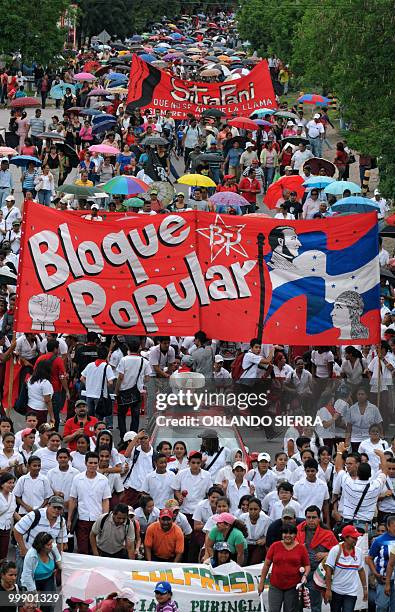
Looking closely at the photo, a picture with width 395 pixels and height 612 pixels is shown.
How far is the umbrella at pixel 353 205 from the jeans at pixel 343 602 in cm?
1295

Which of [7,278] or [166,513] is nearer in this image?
[166,513]

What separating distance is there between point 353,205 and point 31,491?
12.5 meters

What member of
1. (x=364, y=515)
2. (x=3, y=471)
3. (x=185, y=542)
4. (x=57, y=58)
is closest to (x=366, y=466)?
(x=364, y=515)

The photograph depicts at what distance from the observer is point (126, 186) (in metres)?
27.9

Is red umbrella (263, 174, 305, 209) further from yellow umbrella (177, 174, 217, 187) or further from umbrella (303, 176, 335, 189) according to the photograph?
yellow umbrella (177, 174, 217, 187)

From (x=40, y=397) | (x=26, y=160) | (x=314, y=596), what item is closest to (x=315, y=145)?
(x=26, y=160)

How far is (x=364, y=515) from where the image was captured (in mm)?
15117

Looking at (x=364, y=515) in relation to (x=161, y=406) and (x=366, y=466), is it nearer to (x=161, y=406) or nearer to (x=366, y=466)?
(x=366, y=466)

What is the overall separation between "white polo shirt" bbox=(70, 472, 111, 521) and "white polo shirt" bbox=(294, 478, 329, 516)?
5.51ft

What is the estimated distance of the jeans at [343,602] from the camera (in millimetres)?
13688

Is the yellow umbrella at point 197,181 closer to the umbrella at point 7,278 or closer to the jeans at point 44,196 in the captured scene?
the jeans at point 44,196

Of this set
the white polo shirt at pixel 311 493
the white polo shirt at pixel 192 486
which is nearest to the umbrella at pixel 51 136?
the white polo shirt at pixel 192 486

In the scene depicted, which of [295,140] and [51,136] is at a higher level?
[295,140]

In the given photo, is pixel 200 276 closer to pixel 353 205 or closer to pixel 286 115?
pixel 353 205
